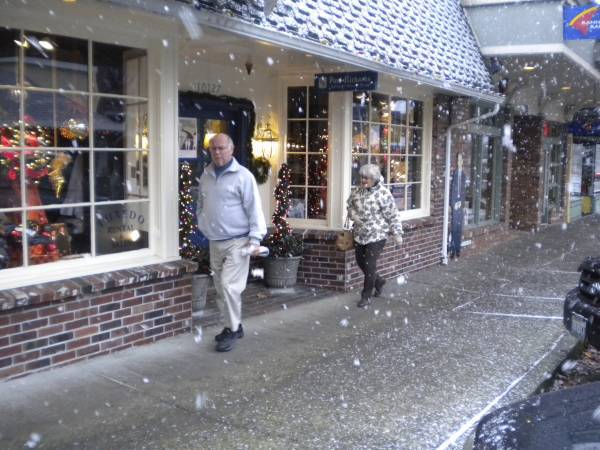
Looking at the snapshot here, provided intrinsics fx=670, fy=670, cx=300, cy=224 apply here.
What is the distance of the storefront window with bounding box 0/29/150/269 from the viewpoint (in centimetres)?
523

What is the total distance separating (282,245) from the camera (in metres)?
8.34

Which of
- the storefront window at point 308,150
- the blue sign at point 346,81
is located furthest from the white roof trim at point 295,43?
the storefront window at point 308,150

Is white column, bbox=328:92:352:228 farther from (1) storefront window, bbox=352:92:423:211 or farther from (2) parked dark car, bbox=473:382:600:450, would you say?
(2) parked dark car, bbox=473:382:600:450

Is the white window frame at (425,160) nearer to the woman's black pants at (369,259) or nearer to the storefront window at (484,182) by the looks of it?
the storefront window at (484,182)

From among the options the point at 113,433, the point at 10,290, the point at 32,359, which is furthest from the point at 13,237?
the point at 113,433

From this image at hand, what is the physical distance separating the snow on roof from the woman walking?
1.43m

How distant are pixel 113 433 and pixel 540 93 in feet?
46.7

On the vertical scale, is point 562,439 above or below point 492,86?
below

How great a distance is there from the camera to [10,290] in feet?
16.5

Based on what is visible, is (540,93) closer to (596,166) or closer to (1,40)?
(596,166)

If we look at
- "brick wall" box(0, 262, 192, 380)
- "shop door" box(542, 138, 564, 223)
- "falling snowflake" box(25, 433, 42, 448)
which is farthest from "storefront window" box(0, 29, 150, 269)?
"shop door" box(542, 138, 564, 223)

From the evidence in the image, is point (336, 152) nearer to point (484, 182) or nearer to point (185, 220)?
point (185, 220)

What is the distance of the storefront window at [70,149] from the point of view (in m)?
Answer: 5.23

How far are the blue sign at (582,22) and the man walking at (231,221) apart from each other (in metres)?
6.99
